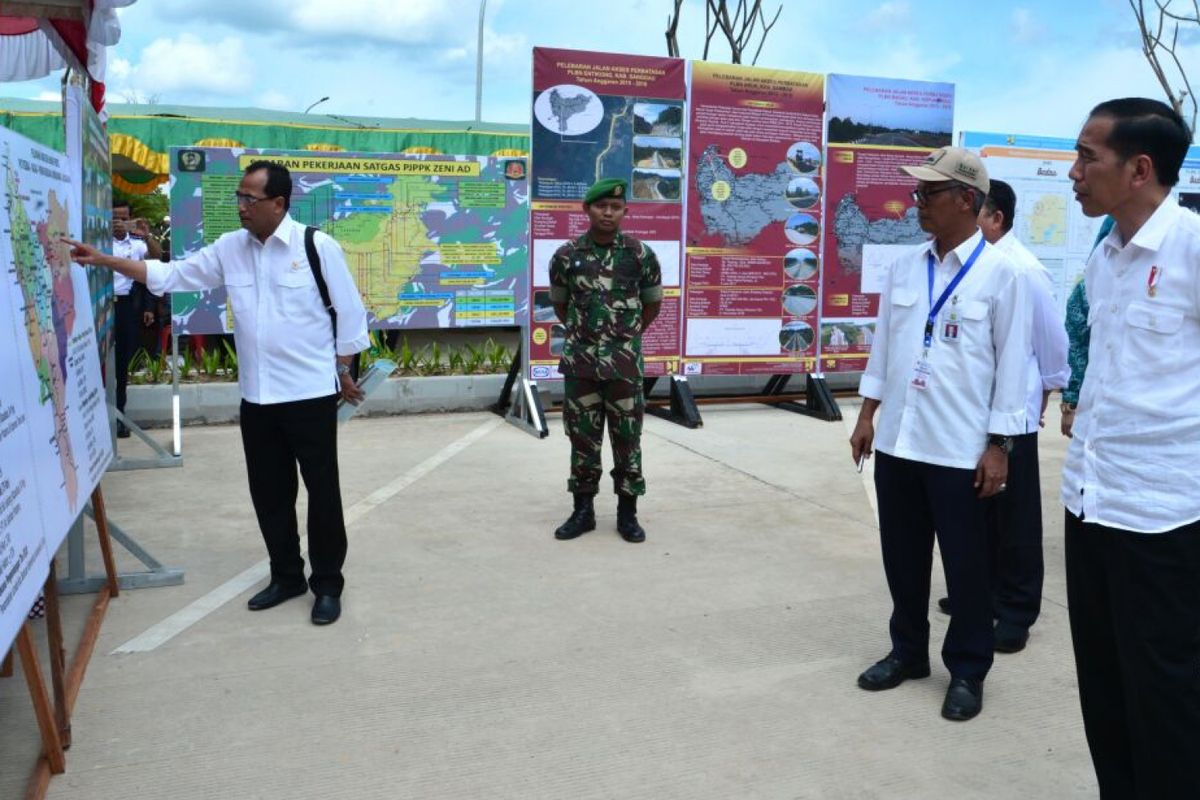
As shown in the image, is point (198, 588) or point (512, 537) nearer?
point (198, 588)

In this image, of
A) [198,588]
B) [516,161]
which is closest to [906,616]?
[198,588]

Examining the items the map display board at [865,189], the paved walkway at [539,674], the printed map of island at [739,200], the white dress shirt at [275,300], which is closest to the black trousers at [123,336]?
the paved walkway at [539,674]

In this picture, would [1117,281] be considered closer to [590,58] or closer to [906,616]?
[906,616]

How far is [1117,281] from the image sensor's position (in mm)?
2492

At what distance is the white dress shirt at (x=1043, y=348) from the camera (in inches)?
161

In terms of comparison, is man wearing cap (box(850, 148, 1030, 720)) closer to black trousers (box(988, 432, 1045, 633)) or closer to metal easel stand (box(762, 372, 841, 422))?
black trousers (box(988, 432, 1045, 633))

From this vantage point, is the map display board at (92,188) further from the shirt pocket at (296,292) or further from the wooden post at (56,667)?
the wooden post at (56,667)

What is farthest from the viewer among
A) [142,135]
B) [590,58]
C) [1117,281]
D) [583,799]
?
[142,135]

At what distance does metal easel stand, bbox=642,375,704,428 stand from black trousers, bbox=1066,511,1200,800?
19.8 feet

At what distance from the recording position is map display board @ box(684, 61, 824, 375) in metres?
8.70

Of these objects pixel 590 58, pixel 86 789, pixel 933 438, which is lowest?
pixel 86 789

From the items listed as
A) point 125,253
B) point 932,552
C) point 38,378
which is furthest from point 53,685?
point 125,253

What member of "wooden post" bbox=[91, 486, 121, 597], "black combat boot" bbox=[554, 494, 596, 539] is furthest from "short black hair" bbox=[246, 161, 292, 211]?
"black combat boot" bbox=[554, 494, 596, 539]

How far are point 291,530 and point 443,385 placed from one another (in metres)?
4.57
